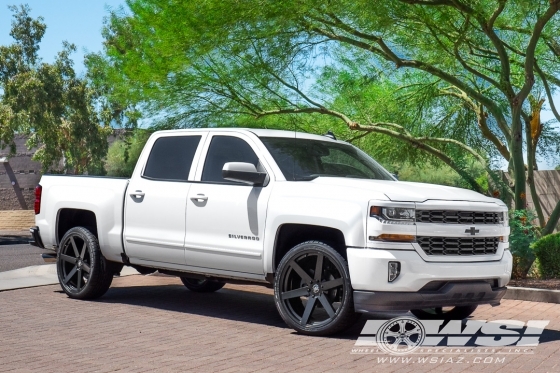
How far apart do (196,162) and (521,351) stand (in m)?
4.04

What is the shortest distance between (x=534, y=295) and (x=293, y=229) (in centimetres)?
440

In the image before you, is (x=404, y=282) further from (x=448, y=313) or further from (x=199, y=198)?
(x=199, y=198)

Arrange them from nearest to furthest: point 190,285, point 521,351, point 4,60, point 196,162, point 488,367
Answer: point 488,367
point 521,351
point 196,162
point 190,285
point 4,60

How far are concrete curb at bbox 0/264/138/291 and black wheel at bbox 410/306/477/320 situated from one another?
5.65 meters

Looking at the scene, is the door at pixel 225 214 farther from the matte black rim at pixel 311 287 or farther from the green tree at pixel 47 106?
the green tree at pixel 47 106

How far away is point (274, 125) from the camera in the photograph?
17.9 meters

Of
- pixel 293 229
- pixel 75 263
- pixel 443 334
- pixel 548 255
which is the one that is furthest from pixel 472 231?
pixel 548 255

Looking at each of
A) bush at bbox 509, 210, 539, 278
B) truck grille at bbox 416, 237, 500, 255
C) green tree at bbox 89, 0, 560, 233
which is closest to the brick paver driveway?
truck grille at bbox 416, 237, 500, 255

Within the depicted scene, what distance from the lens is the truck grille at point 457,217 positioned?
806cm

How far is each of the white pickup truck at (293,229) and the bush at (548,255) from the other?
377 cm

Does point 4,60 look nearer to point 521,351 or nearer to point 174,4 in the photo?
point 174,4

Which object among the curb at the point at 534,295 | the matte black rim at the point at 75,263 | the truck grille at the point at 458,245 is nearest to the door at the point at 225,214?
the truck grille at the point at 458,245

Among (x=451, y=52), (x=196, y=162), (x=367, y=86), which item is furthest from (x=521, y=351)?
(x=367, y=86)

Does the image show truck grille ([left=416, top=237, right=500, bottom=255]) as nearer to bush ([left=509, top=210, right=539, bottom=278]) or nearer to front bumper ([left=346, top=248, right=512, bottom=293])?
front bumper ([left=346, top=248, right=512, bottom=293])
